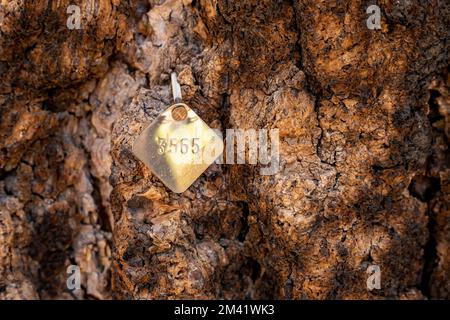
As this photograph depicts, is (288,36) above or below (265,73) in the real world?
above

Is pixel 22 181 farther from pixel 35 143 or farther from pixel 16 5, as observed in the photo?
pixel 16 5

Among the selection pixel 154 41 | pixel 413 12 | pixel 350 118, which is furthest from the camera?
pixel 154 41

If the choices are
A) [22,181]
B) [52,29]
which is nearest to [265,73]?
[52,29]

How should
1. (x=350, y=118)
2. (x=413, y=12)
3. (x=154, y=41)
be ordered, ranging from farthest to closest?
(x=154, y=41)
(x=350, y=118)
(x=413, y=12)
